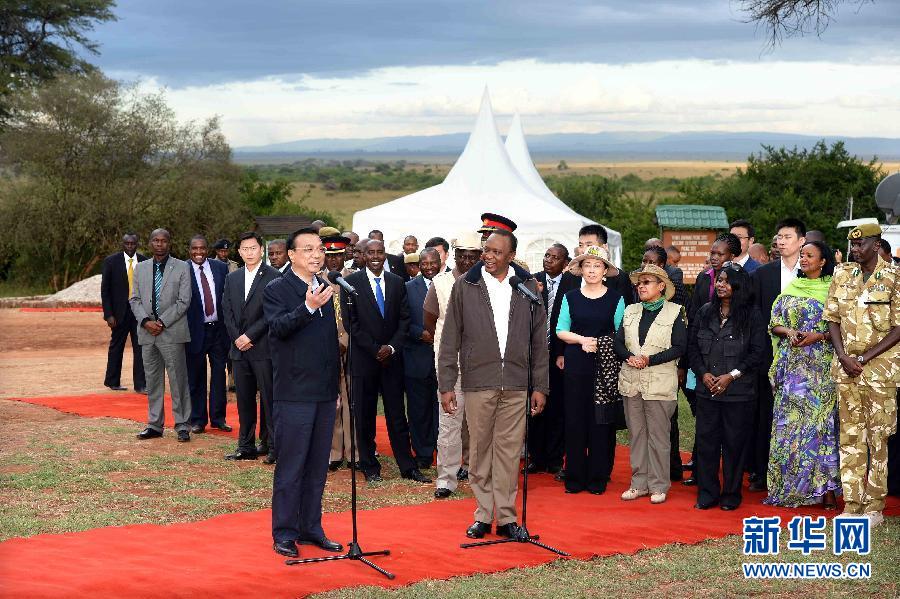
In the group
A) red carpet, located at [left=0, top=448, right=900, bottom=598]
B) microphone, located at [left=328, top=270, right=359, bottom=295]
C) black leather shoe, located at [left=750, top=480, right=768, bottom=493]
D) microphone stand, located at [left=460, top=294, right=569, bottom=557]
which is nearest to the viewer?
red carpet, located at [left=0, top=448, right=900, bottom=598]

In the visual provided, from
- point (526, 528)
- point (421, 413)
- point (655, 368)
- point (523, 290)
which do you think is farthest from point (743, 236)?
point (526, 528)

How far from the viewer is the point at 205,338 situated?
1280 centimetres

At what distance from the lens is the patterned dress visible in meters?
8.98

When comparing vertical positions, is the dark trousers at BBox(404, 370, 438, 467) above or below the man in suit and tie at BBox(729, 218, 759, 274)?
below

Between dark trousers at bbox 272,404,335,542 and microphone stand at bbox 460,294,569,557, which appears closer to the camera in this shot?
dark trousers at bbox 272,404,335,542

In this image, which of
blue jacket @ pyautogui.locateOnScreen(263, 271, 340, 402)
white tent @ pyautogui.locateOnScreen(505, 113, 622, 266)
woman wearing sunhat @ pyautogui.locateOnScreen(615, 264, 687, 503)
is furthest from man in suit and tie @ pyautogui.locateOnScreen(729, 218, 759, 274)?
white tent @ pyautogui.locateOnScreen(505, 113, 622, 266)

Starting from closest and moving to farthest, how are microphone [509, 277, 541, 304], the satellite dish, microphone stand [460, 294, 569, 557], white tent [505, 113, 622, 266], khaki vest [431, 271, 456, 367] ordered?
microphone stand [460, 294, 569, 557]
microphone [509, 277, 541, 304]
khaki vest [431, 271, 456, 367]
the satellite dish
white tent [505, 113, 622, 266]

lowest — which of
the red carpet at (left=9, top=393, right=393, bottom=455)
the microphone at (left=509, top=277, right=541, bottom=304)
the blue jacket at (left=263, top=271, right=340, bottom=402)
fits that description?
the red carpet at (left=9, top=393, right=393, bottom=455)

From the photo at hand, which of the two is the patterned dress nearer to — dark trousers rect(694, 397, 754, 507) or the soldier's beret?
dark trousers rect(694, 397, 754, 507)

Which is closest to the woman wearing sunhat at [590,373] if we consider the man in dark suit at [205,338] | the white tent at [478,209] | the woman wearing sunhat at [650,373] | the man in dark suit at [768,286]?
the woman wearing sunhat at [650,373]

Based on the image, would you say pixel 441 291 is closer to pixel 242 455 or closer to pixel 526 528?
pixel 526 528

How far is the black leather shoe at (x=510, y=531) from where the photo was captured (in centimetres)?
787

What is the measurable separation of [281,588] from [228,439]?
579 cm

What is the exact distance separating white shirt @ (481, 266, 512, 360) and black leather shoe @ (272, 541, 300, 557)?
6.45 ft
